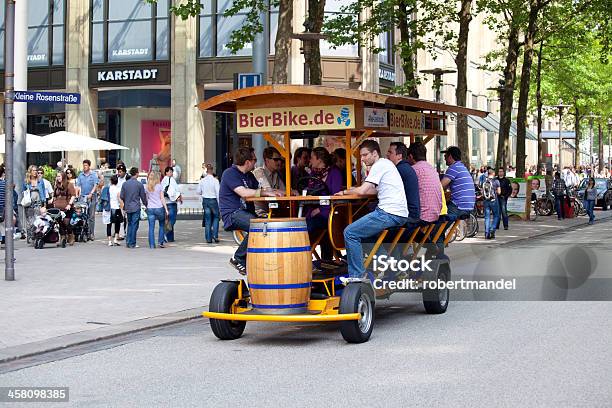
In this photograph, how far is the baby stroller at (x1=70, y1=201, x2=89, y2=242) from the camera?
24.8 meters

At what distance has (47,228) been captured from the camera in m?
23.6

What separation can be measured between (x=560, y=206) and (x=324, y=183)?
28.0 meters

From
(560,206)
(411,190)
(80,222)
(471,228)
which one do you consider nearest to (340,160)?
(411,190)

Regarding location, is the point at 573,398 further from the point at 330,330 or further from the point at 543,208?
the point at 543,208

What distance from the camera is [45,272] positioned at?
18.0 m

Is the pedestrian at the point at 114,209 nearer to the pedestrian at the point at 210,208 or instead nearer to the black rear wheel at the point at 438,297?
the pedestrian at the point at 210,208

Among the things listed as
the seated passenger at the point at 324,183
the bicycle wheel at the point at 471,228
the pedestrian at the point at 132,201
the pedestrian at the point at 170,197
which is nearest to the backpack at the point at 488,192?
the bicycle wheel at the point at 471,228

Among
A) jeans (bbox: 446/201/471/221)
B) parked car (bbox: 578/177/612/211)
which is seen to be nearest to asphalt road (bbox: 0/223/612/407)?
jeans (bbox: 446/201/471/221)

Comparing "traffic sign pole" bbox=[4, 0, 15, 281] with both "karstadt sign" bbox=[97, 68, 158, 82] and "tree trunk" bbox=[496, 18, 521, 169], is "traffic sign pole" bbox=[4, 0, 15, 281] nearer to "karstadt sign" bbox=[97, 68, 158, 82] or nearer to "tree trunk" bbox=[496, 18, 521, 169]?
"tree trunk" bbox=[496, 18, 521, 169]

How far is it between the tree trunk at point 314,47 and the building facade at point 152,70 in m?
15.4

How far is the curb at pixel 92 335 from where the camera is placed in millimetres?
10116

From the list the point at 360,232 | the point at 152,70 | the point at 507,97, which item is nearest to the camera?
the point at 360,232

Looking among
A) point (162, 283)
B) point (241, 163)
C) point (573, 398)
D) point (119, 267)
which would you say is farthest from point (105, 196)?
point (573, 398)
